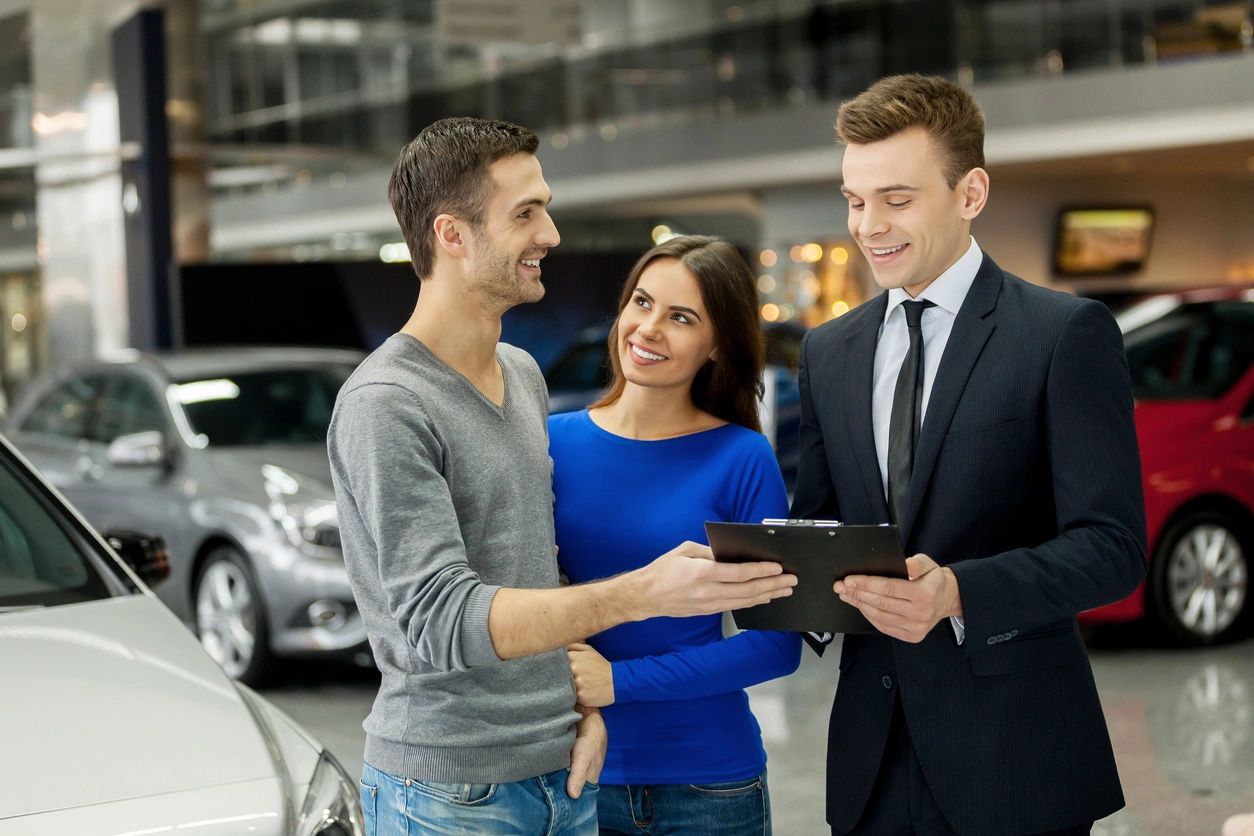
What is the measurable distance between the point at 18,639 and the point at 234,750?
623 mm

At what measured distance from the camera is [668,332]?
2584 mm

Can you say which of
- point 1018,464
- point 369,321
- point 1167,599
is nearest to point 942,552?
point 1018,464

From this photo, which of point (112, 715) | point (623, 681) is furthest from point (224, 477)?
point (623, 681)

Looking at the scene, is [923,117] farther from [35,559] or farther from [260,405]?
[260,405]

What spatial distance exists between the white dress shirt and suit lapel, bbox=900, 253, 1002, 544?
2 centimetres

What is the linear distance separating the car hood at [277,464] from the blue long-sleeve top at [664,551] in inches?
176

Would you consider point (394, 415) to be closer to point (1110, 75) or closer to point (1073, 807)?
point (1073, 807)

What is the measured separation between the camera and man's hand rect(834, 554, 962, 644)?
2.03 m

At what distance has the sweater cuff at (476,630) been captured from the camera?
1.96m

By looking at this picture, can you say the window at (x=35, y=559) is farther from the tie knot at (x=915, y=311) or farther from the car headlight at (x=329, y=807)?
the tie knot at (x=915, y=311)

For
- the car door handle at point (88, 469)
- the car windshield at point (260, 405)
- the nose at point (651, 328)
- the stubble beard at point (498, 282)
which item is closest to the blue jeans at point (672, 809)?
the nose at point (651, 328)

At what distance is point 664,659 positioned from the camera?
248 cm

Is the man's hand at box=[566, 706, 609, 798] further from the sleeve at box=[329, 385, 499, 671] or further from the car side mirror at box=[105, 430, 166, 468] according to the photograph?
the car side mirror at box=[105, 430, 166, 468]

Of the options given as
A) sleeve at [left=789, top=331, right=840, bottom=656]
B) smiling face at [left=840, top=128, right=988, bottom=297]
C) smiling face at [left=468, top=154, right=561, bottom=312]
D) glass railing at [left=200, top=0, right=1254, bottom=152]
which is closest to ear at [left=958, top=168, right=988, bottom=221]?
smiling face at [left=840, top=128, right=988, bottom=297]
